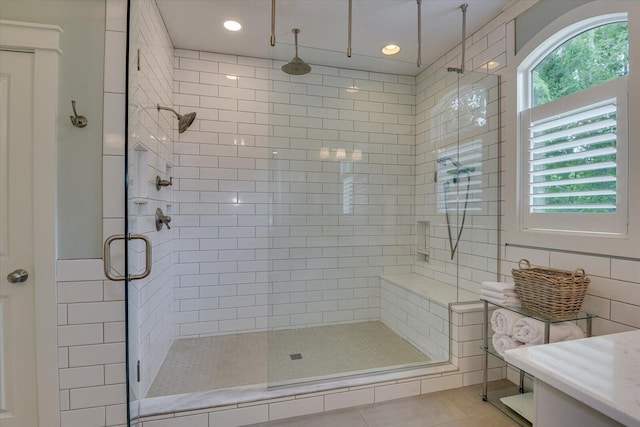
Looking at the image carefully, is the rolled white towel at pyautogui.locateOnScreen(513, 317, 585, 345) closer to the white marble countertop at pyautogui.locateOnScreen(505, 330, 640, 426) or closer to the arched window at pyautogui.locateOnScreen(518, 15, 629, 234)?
the white marble countertop at pyautogui.locateOnScreen(505, 330, 640, 426)

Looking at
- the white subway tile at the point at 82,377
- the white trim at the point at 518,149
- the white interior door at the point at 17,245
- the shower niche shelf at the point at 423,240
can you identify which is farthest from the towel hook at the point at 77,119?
the shower niche shelf at the point at 423,240

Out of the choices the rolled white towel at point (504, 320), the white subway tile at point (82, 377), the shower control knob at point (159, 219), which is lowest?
the white subway tile at point (82, 377)

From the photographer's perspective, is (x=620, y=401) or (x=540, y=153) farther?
(x=540, y=153)

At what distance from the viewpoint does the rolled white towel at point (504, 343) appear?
168 cm

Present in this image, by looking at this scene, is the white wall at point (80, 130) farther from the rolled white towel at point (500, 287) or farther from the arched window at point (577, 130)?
the arched window at point (577, 130)

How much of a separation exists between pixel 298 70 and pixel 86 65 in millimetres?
1496

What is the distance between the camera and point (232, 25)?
2.30 m

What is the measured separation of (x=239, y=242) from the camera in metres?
2.82

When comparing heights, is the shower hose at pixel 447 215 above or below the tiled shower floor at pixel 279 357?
above

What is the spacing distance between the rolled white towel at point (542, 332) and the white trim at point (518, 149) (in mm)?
441

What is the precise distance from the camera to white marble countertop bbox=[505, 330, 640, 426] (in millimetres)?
702

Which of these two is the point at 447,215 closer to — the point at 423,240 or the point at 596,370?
the point at 423,240

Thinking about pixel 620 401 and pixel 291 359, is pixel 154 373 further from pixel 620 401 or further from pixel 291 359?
pixel 620 401

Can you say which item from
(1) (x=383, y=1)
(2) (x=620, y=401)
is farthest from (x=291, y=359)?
(1) (x=383, y=1)
